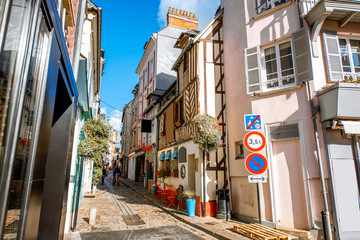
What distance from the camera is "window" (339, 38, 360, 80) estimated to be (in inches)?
291

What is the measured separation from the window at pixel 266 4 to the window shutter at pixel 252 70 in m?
1.51

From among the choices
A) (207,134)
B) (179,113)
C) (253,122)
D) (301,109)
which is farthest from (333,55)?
(179,113)

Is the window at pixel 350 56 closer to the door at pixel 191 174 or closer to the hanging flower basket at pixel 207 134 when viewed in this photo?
the hanging flower basket at pixel 207 134

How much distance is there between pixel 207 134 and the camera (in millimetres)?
8719

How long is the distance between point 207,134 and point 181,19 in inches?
652

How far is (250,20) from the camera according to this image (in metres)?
8.82

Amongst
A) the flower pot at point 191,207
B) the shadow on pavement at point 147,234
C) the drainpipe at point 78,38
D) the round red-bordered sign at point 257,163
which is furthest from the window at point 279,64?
the drainpipe at point 78,38

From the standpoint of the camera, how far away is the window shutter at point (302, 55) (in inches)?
284

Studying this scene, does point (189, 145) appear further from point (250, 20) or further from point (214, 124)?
point (250, 20)

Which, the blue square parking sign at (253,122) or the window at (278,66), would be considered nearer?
the blue square parking sign at (253,122)

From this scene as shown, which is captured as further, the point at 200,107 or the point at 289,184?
the point at 200,107

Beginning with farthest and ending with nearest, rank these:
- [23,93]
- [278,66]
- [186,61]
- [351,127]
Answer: [186,61]
[278,66]
[351,127]
[23,93]

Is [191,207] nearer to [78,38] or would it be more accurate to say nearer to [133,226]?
[133,226]

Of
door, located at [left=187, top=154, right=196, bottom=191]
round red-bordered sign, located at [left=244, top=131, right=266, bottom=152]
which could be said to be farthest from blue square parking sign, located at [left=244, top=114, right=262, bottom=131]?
door, located at [left=187, top=154, right=196, bottom=191]
